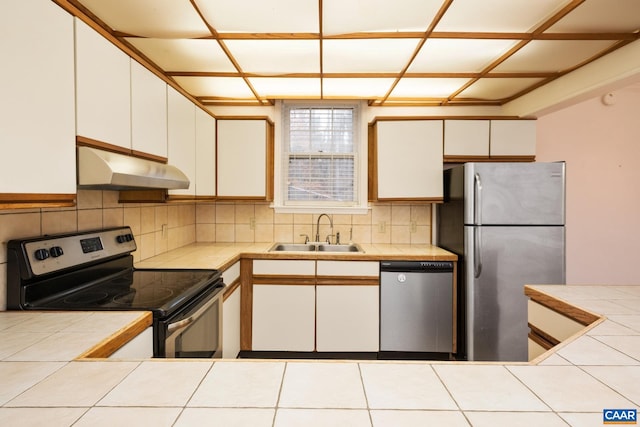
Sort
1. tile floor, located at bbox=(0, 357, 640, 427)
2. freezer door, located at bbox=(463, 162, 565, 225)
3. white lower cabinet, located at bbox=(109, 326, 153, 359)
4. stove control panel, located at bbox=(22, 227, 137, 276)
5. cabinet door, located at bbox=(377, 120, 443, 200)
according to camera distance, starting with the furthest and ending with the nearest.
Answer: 1. cabinet door, located at bbox=(377, 120, 443, 200)
2. freezer door, located at bbox=(463, 162, 565, 225)
3. stove control panel, located at bbox=(22, 227, 137, 276)
4. white lower cabinet, located at bbox=(109, 326, 153, 359)
5. tile floor, located at bbox=(0, 357, 640, 427)

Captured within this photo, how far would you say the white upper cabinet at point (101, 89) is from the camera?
146 cm

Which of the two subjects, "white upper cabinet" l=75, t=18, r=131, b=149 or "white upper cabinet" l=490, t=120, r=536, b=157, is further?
"white upper cabinet" l=490, t=120, r=536, b=157

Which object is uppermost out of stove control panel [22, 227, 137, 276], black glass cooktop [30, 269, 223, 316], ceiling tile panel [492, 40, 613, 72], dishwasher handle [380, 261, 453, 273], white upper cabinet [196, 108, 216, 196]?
ceiling tile panel [492, 40, 613, 72]

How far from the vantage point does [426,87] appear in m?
3.19

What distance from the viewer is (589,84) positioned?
2.62 m

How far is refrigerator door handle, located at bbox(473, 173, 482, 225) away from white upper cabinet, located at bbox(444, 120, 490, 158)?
20.7 inches

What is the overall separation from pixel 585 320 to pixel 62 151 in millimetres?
1965

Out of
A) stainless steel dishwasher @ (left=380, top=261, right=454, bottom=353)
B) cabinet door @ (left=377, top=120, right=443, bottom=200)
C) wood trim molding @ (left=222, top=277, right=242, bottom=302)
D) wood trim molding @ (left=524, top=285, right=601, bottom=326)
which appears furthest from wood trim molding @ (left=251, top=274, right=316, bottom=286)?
wood trim molding @ (left=524, top=285, right=601, bottom=326)

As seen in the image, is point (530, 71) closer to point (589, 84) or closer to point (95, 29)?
point (589, 84)

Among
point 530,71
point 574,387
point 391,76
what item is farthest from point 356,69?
point 574,387

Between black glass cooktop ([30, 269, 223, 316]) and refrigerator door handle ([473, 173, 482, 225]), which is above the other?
refrigerator door handle ([473, 173, 482, 225])

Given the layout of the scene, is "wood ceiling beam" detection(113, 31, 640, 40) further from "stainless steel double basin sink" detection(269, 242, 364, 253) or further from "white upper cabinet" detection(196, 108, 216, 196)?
"stainless steel double basin sink" detection(269, 242, 364, 253)

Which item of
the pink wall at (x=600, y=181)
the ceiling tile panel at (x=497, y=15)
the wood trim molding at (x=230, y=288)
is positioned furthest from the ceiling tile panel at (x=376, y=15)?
the pink wall at (x=600, y=181)

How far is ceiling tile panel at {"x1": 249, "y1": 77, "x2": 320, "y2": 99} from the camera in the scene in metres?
3.03
